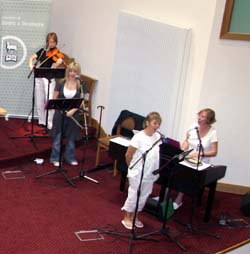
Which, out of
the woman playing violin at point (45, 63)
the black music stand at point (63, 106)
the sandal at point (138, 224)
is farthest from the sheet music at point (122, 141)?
the woman playing violin at point (45, 63)

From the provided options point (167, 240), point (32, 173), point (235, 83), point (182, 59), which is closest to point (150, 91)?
point (182, 59)

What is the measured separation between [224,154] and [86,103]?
2.57 m

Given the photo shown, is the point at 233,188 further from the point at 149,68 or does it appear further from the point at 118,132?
the point at 149,68

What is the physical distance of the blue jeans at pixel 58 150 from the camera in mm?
6566

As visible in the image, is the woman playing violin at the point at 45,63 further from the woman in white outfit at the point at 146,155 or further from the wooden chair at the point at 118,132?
the woman in white outfit at the point at 146,155

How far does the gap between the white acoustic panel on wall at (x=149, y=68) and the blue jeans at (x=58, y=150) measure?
3.15 feet

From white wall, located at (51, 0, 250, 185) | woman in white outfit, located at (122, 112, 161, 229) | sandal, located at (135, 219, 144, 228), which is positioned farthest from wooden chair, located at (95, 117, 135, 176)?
woman in white outfit, located at (122, 112, 161, 229)

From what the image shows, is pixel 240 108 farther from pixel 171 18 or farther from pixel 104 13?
pixel 104 13

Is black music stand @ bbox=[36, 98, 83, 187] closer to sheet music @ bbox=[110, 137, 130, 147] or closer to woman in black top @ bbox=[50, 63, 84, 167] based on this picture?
woman in black top @ bbox=[50, 63, 84, 167]

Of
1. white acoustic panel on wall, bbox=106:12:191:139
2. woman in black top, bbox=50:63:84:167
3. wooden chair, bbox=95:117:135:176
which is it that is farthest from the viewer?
wooden chair, bbox=95:117:135:176

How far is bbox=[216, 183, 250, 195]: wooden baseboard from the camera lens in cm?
652

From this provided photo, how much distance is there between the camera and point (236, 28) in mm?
6020

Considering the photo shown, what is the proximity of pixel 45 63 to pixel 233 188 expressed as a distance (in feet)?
11.1

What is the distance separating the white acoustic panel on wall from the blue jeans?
960mm
